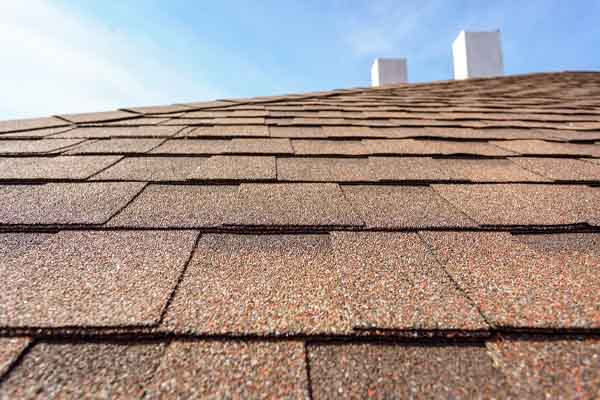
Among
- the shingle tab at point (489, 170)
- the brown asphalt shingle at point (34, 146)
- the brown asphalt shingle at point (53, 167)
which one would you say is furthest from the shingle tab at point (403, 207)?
the brown asphalt shingle at point (34, 146)

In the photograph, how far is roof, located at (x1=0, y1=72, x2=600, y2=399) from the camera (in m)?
0.47

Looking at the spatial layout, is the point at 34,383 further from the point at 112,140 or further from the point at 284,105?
the point at 284,105

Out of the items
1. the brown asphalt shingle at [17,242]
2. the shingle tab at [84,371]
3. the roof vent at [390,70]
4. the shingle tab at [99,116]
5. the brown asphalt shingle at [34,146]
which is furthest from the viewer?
the roof vent at [390,70]

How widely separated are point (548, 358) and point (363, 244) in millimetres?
399

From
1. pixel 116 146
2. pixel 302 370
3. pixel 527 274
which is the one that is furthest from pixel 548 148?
pixel 116 146

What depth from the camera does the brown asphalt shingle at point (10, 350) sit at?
464 millimetres

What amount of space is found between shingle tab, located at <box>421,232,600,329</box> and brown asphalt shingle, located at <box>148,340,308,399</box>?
358 millimetres

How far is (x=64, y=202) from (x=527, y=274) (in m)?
1.27

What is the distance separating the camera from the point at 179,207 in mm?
962

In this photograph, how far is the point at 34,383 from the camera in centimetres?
45

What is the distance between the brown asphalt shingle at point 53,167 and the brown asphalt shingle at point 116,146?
3.3 inches

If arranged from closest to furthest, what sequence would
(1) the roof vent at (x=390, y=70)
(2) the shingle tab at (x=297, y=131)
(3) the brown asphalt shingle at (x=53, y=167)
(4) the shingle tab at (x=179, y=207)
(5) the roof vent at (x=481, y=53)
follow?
(4) the shingle tab at (x=179, y=207) → (3) the brown asphalt shingle at (x=53, y=167) → (2) the shingle tab at (x=297, y=131) → (5) the roof vent at (x=481, y=53) → (1) the roof vent at (x=390, y=70)

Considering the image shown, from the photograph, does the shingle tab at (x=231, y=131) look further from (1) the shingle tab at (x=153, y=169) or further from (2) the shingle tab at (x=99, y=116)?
(2) the shingle tab at (x=99, y=116)

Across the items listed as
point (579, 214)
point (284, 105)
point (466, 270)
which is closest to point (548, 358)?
point (466, 270)
